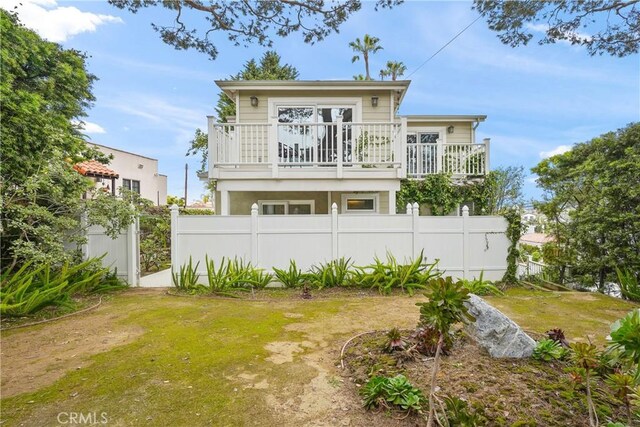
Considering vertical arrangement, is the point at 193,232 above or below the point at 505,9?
below

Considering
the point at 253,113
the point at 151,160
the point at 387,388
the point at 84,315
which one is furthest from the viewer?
the point at 151,160

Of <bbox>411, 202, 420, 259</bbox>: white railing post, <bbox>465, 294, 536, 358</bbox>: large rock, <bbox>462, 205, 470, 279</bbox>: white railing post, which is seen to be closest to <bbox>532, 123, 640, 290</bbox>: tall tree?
<bbox>462, 205, 470, 279</bbox>: white railing post

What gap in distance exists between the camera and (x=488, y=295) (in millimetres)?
5586

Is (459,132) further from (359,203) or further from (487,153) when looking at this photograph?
(359,203)

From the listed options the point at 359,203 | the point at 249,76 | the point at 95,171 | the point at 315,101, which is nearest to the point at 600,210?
the point at 359,203

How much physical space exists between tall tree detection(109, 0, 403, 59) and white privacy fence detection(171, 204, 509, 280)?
355cm

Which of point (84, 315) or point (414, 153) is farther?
point (414, 153)

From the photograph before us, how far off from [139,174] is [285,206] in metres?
17.0

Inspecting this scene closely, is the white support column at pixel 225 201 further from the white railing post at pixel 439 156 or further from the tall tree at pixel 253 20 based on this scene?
the white railing post at pixel 439 156

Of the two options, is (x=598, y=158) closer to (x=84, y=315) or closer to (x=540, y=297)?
(x=540, y=297)

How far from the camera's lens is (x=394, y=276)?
18.9ft

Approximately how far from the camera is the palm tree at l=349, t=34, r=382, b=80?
17.3 metres

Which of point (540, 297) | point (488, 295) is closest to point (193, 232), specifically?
point (488, 295)

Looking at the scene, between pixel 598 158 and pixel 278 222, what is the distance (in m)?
6.62
